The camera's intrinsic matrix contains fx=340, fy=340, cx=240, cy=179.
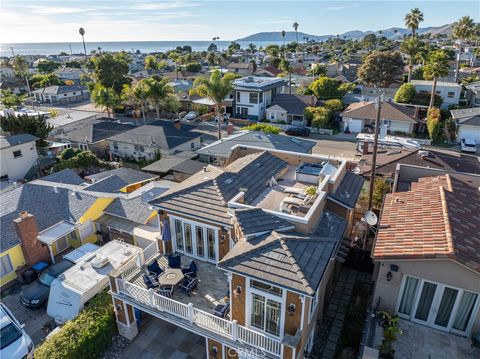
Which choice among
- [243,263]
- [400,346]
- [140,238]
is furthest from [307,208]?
[140,238]

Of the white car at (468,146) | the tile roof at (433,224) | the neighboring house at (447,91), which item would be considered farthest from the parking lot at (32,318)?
the neighboring house at (447,91)

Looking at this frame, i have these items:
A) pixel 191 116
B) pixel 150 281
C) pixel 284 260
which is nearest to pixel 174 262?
pixel 150 281

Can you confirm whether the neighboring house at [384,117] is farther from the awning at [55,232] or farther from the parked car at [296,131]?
the awning at [55,232]

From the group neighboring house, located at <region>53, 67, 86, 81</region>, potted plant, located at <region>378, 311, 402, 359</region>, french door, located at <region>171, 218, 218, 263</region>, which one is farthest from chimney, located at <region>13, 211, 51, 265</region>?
neighboring house, located at <region>53, 67, 86, 81</region>

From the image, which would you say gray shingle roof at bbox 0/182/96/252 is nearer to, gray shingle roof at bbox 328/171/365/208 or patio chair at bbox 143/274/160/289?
patio chair at bbox 143/274/160/289

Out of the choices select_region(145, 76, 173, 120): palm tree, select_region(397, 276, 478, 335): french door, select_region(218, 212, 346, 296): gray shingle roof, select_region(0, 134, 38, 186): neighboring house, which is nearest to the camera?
select_region(218, 212, 346, 296): gray shingle roof

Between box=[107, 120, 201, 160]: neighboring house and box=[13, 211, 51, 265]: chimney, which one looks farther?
Answer: box=[107, 120, 201, 160]: neighboring house

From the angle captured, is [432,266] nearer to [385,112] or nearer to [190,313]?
[190,313]
